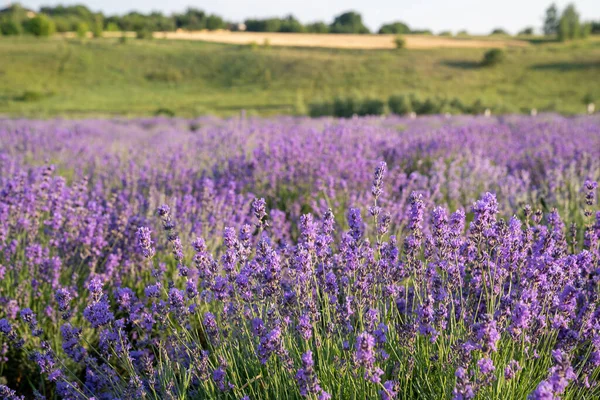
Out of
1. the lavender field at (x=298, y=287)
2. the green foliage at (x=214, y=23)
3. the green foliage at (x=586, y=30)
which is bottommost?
the lavender field at (x=298, y=287)

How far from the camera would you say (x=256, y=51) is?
147ft

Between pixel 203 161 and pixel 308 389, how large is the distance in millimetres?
5126

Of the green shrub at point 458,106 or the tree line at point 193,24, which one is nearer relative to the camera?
the green shrub at point 458,106

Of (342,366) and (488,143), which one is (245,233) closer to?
(342,366)

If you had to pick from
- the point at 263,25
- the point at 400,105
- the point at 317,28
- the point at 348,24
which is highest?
the point at 348,24

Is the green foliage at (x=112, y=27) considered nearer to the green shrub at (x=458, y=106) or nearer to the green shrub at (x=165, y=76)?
the green shrub at (x=165, y=76)

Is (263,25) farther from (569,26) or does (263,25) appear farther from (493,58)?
(569,26)

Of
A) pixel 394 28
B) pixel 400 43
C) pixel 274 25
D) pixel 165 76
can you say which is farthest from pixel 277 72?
pixel 394 28

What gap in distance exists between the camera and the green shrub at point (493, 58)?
126ft

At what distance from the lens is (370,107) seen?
18906mm

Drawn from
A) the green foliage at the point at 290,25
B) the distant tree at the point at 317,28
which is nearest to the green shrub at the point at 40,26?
the green foliage at the point at 290,25

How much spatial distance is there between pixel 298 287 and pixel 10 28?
213ft

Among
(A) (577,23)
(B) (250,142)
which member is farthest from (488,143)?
(A) (577,23)

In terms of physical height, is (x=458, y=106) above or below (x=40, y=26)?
below
